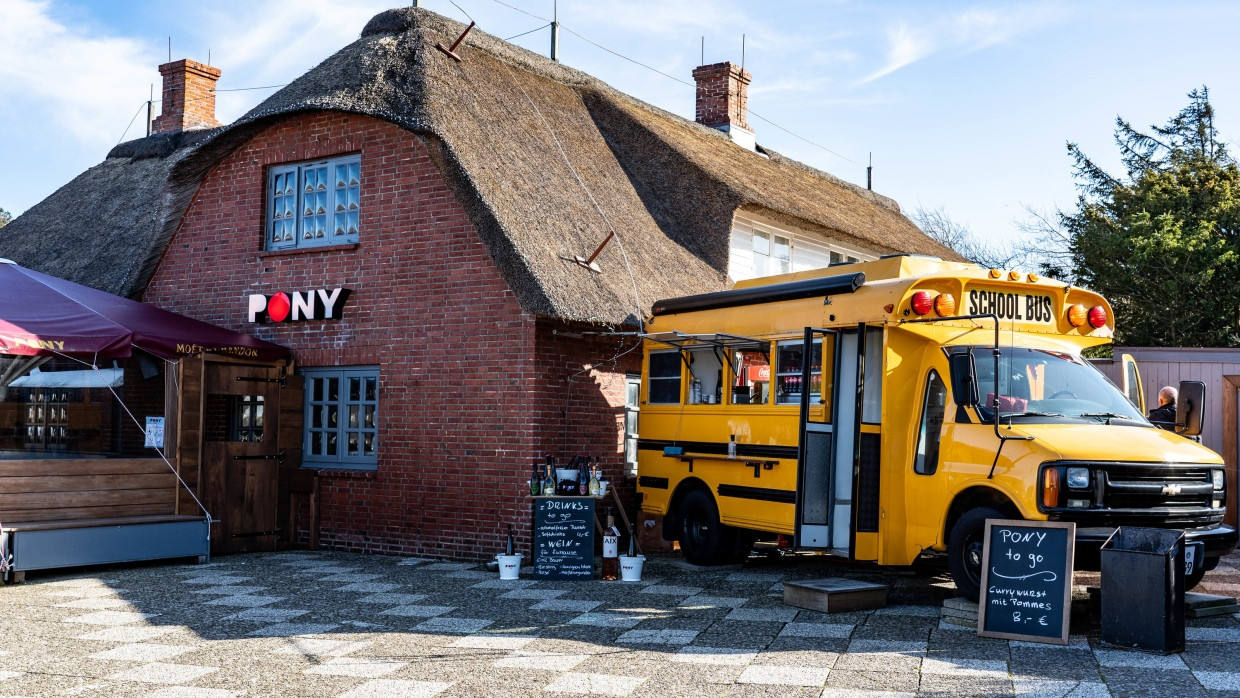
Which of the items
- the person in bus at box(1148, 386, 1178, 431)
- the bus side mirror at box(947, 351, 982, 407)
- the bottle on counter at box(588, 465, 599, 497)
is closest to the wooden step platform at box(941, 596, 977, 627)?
the bus side mirror at box(947, 351, 982, 407)

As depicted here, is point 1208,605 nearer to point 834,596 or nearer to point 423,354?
point 834,596

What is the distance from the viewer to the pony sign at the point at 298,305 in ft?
43.3

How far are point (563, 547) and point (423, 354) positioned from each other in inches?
119

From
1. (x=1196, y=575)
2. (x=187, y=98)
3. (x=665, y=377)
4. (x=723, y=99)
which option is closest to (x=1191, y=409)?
(x=1196, y=575)

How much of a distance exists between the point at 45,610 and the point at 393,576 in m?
3.03

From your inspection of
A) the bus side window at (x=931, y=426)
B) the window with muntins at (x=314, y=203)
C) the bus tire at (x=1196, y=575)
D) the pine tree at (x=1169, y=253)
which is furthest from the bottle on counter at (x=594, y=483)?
the pine tree at (x=1169, y=253)

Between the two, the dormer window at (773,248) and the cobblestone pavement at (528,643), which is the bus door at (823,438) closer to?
the cobblestone pavement at (528,643)

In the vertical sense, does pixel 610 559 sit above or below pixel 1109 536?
below

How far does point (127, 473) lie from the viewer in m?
11.5

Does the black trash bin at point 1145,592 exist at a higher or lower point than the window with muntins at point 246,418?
lower

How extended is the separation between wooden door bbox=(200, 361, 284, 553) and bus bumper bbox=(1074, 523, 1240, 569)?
28.1ft

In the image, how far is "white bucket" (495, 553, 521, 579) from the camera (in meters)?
10.7

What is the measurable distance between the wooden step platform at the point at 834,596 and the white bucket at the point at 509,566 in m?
2.79

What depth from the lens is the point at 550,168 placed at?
13.8 metres
